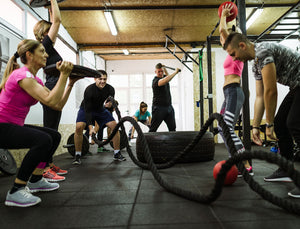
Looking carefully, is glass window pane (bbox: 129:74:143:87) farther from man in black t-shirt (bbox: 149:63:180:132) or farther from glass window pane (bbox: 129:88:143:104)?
man in black t-shirt (bbox: 149:63:180:132)

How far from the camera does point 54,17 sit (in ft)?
7.34

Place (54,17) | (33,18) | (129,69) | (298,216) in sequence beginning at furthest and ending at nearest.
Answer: (129,69) < (33,18) < (54,17) < (298,216)

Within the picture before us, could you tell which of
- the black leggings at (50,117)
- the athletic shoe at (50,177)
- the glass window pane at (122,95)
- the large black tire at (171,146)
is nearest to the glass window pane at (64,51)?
the black leggings at (50,117)

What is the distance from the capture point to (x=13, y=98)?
1.59 meters

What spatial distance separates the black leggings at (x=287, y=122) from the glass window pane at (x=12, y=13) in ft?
11.3

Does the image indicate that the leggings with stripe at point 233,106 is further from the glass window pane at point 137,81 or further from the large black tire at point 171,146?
the glass window pane at point 137,81

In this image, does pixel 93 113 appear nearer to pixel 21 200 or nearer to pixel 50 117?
pixel 50 117

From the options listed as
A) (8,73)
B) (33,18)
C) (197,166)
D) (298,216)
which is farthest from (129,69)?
(298,216)

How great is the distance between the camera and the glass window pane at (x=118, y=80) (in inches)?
434

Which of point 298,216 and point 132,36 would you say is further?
point 132,36

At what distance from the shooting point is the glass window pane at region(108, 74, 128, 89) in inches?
434

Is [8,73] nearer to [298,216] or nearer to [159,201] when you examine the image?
[159,201]

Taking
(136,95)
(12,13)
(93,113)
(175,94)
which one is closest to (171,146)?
(93,113)

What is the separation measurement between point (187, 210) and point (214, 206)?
0.59ft
